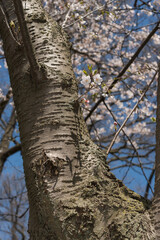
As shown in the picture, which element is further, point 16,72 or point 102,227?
point 16,72

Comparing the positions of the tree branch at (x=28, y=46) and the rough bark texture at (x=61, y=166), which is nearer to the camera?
the rough bark texture at (x=61, y=166)

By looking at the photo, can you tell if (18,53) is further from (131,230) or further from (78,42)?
(78,42)

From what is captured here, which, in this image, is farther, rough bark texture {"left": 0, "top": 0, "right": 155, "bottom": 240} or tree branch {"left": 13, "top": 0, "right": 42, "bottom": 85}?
tree branch {"left": 13, "top": 0, "right": 42, "bottom": 85}

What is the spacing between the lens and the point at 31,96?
1.16m

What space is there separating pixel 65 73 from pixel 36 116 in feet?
0.96

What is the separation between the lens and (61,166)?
3.28 feet

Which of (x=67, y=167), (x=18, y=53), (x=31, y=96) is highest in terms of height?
(x=18, y=53)

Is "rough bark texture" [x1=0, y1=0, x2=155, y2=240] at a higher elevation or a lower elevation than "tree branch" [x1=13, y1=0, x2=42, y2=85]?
lower

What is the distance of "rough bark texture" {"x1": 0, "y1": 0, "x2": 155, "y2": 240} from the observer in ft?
2.98

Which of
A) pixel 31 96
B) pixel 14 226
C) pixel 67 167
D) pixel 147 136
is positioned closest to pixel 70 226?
pixel 67 167

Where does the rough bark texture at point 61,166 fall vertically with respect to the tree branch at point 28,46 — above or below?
below

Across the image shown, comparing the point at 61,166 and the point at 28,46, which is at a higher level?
the point at 28,46

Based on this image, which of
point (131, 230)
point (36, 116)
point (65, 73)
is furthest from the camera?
point (65, 73)

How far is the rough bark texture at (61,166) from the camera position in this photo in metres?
0.91
